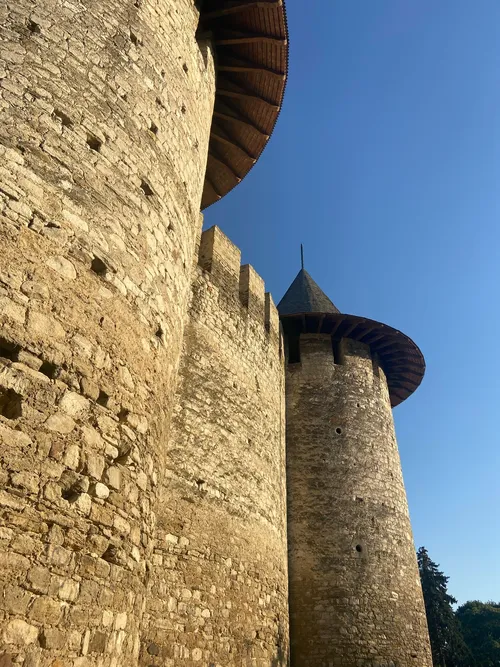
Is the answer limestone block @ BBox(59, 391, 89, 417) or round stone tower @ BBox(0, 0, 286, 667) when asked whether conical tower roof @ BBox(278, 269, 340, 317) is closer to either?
round stone tower @ BBox(0, 0, 286, 667)

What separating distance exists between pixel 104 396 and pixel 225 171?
25.5 ft

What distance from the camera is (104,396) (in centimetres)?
330

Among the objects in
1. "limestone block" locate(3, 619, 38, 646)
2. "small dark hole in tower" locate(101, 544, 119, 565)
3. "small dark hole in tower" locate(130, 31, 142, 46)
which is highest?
"small dark hole in tower" locate(130, 31, 142, 46)

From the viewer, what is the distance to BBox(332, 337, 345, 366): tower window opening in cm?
1330

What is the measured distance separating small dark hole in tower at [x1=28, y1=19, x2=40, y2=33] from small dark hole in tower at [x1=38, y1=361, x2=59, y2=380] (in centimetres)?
264

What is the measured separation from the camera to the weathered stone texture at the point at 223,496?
19.4ft

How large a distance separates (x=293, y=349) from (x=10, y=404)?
11.2 m

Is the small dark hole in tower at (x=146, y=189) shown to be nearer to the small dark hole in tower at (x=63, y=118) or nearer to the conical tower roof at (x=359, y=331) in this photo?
the small dark hole in tower at (x=63, y=118)

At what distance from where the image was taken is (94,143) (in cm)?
392

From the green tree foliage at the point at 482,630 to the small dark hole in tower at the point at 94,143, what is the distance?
91.4 ft

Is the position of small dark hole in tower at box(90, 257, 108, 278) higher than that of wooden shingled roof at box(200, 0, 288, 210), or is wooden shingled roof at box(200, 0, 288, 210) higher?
wooden shingled roof at box(200, 0, 288, 210)

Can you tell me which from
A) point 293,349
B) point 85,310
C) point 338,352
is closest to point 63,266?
point 85,310

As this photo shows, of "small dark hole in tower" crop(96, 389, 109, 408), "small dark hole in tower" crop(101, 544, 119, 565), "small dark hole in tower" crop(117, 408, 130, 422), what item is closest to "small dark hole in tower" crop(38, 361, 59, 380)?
"small dark hole in tower" crop(96, 389, 109, 408)

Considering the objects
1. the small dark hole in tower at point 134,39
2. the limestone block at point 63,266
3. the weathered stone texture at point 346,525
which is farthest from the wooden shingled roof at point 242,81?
the limestone block at point 63,266
